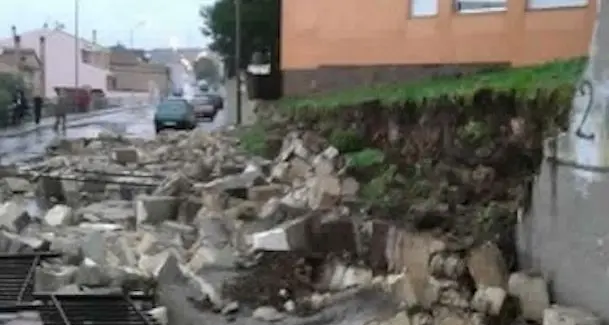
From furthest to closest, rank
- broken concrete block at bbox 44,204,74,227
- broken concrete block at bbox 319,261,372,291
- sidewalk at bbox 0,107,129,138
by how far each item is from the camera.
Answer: sidewalk at bbox 0,107,129,138 < broken concrete block at bbox 44,204,74,227 < broken concrete block at bbox 319,261,372,291

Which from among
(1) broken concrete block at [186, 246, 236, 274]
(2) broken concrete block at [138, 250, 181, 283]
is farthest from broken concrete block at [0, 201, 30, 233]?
(1) broken concrete block at [186, 246, 236, 274]

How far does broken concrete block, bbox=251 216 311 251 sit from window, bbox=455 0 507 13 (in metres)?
9.43

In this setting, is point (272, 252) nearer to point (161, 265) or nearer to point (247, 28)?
point (161, 265)

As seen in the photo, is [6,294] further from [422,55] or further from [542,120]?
[422,55]

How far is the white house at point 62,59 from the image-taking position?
9888 centimetres

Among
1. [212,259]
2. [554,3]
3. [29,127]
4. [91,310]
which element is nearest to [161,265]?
[212,259]

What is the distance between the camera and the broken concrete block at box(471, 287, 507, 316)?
8555mm

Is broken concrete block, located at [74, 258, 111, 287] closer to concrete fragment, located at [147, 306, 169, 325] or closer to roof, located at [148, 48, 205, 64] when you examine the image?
concrete fragment, located at [147, 306, 169, 325]

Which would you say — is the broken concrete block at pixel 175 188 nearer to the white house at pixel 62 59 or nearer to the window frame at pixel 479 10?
the window frame at pixel 479 10

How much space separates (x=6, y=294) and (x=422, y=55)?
13366 millimetres

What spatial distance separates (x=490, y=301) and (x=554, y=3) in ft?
35.4

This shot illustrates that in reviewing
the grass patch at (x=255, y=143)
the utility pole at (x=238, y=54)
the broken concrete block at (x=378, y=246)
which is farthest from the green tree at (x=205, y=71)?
the broken concrete block at (x=378, y=246)

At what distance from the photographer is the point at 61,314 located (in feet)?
32.7

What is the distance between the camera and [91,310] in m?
10.3
